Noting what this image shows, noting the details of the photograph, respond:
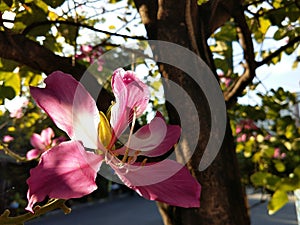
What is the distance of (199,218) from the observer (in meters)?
0.57

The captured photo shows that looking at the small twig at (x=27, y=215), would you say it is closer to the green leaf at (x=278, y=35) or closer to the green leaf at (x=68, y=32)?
the green leaf at (x=68, y=32)

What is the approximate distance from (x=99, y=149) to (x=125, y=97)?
0.04 meters

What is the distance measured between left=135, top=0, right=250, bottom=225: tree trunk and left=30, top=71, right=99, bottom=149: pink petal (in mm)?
330

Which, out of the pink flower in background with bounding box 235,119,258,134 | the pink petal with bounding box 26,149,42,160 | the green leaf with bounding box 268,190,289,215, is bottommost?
the pink flower in background with bounding box 235,119,258,134

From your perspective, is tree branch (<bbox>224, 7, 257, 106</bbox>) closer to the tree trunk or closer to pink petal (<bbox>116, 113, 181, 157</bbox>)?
the tree trunk

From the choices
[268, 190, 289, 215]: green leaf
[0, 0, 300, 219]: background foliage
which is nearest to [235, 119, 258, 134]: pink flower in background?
[0, 0, 300, 219]: background foliage

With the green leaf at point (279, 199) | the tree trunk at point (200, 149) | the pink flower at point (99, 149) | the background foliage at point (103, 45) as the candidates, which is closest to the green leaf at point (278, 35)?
the background foliage at point (103, 45)

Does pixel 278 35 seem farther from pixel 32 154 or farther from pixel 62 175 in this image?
pixel 62 175

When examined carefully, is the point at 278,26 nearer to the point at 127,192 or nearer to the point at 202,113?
the point at 202,113

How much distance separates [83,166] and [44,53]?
1.33 feet

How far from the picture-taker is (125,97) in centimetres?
26

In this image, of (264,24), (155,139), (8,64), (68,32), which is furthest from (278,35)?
(155,139)

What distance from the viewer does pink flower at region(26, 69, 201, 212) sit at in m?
0.22

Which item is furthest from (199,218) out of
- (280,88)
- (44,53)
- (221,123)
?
(280,88)
